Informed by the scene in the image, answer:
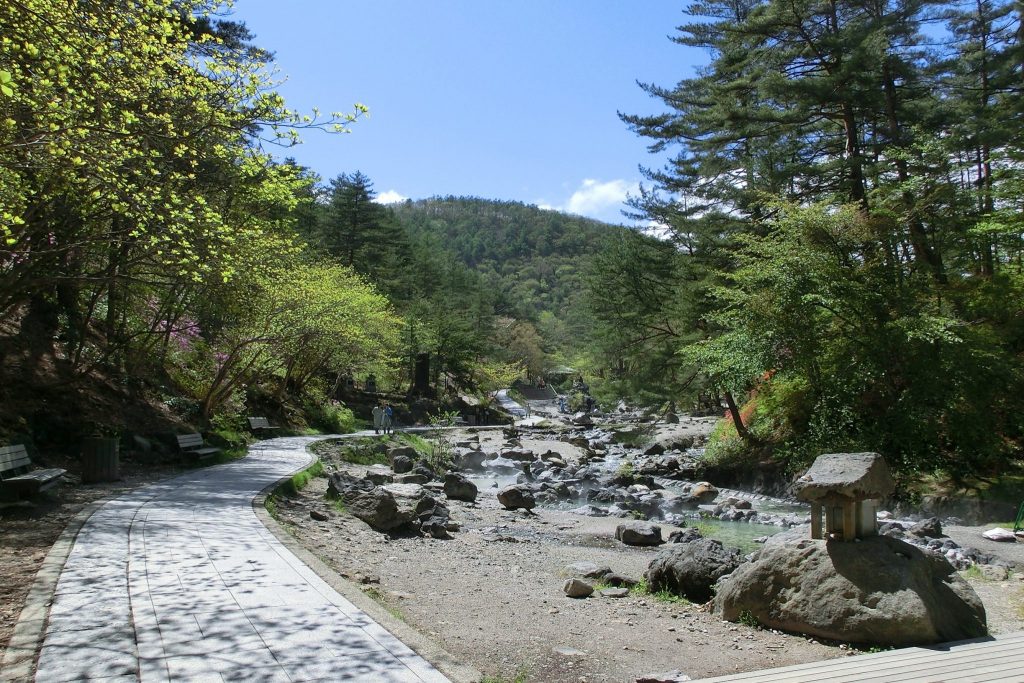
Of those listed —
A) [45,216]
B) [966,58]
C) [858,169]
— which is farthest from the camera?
[966,58]

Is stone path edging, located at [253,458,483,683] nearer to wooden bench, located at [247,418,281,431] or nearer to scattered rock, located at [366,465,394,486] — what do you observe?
scattered rock, located at [366,465,394,486]

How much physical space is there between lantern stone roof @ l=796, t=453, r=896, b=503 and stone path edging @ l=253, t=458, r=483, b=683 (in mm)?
3601

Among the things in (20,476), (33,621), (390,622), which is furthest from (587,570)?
(20,476)

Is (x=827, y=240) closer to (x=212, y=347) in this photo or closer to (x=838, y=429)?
(x=838, y=429)

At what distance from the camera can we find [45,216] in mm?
9141

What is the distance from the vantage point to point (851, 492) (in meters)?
6.27

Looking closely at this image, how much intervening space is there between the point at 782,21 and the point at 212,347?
65.2 ft

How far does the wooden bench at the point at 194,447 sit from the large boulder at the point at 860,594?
1244cm

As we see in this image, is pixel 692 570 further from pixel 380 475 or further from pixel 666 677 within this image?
pixel 380 475

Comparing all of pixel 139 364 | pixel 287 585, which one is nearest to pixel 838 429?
pixel 287 585

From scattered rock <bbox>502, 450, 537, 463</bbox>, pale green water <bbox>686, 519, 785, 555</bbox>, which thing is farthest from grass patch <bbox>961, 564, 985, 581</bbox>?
scattered rock <bbox>502, 450, 537, 463</bbox>

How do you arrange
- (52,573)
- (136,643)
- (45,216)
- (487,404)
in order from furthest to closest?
1. (487,404)
2. (45,216)
3. (52,573)
4. (136,643)

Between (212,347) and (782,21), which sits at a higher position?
(782,21)

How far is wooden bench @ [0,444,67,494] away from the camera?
928 centimetres
